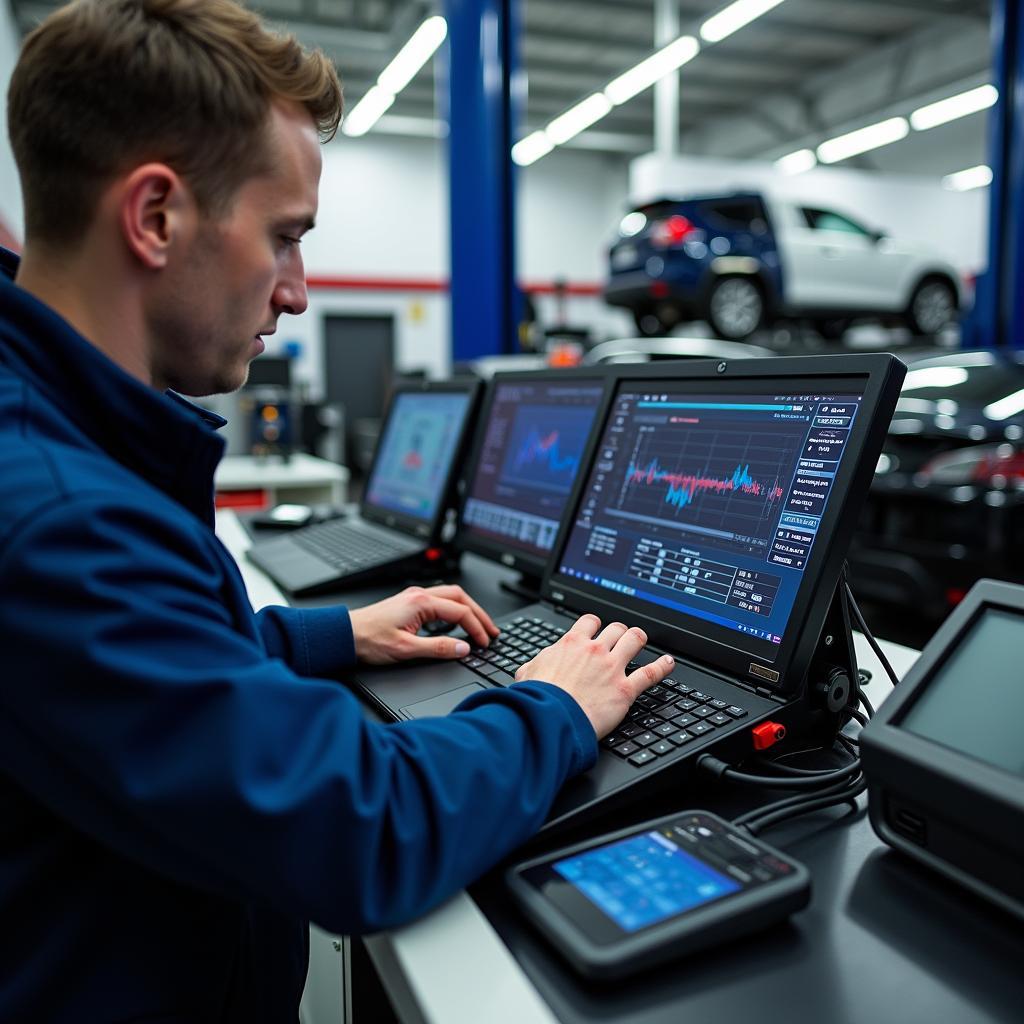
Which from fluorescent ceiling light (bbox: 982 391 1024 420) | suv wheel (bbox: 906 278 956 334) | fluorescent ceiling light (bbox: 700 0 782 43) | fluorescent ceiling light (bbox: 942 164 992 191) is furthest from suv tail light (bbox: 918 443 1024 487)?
fluorescent ceiling light (bbox: 942 164 992 191)

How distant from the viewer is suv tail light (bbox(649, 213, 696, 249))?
7191 mm

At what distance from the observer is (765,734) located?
822 millimetres

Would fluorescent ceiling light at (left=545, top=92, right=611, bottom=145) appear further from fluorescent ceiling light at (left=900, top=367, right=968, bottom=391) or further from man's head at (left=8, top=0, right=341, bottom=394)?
man's head at (left=8, top=0, right=341, bottom=394)

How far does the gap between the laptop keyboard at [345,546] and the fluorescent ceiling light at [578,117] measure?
9426 millimetres

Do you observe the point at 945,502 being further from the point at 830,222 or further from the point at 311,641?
the point at 830,222

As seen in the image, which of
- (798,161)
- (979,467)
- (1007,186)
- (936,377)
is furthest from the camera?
(798,161)

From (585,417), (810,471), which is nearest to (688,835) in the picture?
(810,471)

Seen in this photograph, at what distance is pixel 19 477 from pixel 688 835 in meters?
0.54

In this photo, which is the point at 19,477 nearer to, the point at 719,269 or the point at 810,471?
the point at 810,471

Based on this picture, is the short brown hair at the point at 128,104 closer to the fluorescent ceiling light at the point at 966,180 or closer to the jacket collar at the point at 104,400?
the jacket collar at the point at 104,400

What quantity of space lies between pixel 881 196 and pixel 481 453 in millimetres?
11889

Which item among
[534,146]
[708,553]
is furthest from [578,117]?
[708,553]

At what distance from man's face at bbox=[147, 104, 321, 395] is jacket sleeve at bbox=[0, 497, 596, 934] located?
0.64ft

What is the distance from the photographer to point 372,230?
12.9 m
